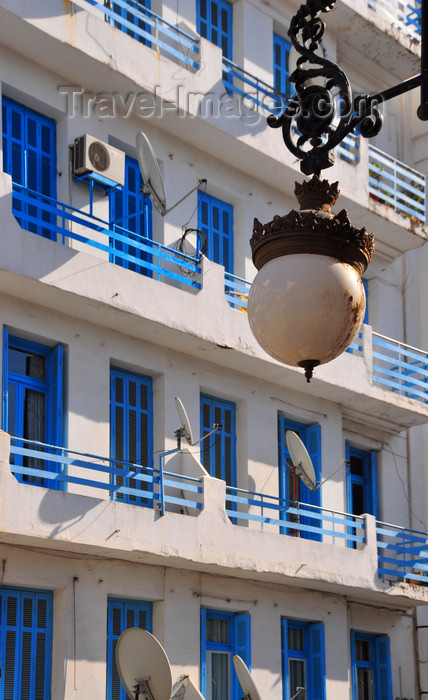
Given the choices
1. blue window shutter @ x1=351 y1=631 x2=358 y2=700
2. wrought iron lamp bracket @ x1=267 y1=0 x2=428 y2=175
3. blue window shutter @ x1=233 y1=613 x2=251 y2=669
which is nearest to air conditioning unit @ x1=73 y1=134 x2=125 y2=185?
blue window shutter @ x1=233 y1=613 x2=251 y2=669

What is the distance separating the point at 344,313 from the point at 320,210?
1.96 feet

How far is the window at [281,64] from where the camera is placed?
Result: 69.2 ft

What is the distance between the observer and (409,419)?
71.6ft

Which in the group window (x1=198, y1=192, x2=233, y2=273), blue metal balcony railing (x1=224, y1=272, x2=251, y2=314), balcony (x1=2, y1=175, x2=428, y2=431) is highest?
window (x1=198, y1=192, x2=233, y2=273)

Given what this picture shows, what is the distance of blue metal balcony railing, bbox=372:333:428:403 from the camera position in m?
20.7

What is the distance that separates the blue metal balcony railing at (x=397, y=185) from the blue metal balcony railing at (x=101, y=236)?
5.50 metres

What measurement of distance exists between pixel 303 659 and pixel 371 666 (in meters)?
2.06

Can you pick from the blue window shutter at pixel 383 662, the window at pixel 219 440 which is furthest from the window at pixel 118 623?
the blue window shutter at pixel 383 662

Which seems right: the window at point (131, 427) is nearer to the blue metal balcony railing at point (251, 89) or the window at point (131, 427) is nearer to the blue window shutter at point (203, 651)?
the blue window shutter at point (203, 651)

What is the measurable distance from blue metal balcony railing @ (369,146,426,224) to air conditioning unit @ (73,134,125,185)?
6371mm

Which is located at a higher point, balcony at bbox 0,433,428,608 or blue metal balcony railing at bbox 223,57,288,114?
blue metal balcony railing at bbox 223,57,288,114

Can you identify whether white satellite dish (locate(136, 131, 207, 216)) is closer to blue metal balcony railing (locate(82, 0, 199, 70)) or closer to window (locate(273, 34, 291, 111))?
blue metal balcony railing (locate(82, 0, 199, 70))

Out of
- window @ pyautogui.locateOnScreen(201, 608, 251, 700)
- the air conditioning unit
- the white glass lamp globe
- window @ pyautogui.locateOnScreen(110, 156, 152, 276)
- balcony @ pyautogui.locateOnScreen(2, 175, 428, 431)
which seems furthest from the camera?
window @ pyautogui.locateOnScreen(110, 156, 152, 276)

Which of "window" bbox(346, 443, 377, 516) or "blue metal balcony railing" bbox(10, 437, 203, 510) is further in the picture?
"window" bbox(346, 443, 377, 516)
